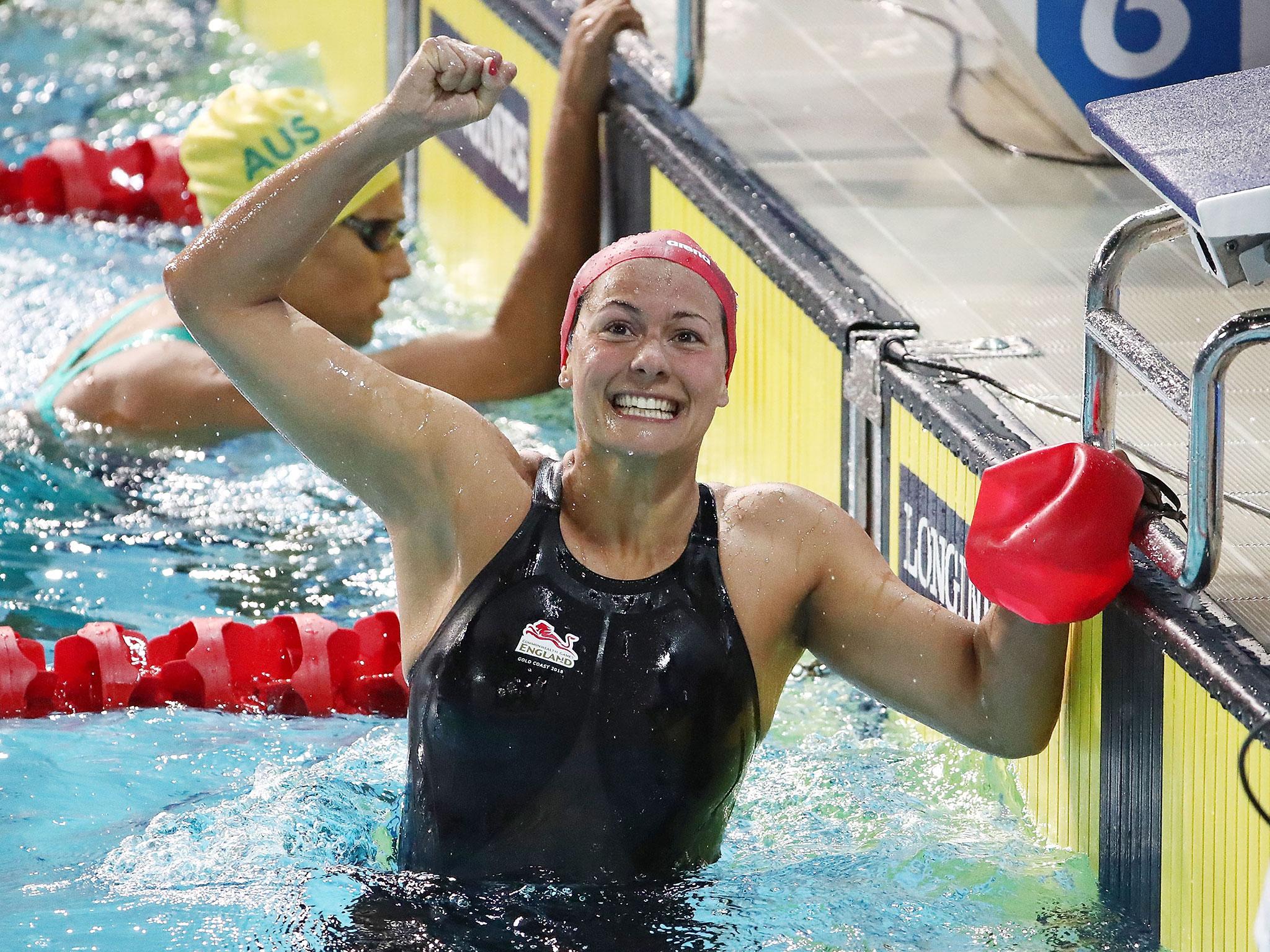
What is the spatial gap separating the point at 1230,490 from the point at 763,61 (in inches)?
100

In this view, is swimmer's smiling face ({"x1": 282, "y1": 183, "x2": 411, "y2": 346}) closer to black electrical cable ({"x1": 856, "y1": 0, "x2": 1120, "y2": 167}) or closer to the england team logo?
black electrical cable ({"x1": 856, "y1": 0, "x2": 1120, "y2": 167})

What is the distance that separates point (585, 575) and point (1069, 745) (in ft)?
2.50

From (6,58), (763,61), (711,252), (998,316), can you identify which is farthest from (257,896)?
(6,58)

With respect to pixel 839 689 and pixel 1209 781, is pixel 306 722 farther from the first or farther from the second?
pixel 1209 781

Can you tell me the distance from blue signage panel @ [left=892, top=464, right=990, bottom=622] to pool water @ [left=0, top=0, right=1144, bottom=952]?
0.85ft

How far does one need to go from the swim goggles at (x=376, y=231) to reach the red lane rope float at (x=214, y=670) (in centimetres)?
101

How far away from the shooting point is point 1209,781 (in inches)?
89.8

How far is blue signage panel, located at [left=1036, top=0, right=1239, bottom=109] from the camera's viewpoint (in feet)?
13.3

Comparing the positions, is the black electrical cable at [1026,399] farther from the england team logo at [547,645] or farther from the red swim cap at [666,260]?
the england team logo at [547,645]

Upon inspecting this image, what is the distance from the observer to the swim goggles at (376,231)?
4207 millimetres

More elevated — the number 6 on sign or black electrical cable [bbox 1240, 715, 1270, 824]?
the number 6 on sign

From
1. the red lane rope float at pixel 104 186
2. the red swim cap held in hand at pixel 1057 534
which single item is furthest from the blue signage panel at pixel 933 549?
the red lane rope float at pixel 104 186

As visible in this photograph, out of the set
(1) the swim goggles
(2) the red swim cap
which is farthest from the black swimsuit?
(1) the swim goggles

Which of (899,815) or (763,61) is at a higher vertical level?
(763,61)
